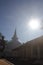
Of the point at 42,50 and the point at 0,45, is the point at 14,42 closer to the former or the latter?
the point at 0,45

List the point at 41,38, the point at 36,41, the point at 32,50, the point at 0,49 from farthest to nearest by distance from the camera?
the point at 0,49
the point at 32,50
the point at 36,41
the point at 41,38

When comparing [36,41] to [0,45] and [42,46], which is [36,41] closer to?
[42,46]

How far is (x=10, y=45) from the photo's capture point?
83.4 metres

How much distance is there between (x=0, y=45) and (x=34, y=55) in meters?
44.3

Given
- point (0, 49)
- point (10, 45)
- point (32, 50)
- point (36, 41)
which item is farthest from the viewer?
point (10, 45)

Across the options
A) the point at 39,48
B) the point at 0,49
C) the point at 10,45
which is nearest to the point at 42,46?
the point at 39,48

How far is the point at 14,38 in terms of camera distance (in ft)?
287

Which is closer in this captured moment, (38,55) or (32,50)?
(38,55)

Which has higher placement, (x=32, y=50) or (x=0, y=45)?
(x=0, y=45)

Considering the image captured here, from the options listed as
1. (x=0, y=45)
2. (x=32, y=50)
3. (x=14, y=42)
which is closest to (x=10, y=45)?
(x=14, y=42)

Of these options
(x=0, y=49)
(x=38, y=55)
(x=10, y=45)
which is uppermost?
(x=10, y=45)

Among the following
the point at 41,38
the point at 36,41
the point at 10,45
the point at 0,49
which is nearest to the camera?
the point at 41,38

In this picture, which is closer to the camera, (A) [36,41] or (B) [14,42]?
(A) [36,41]

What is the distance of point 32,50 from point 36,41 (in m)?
2.50
